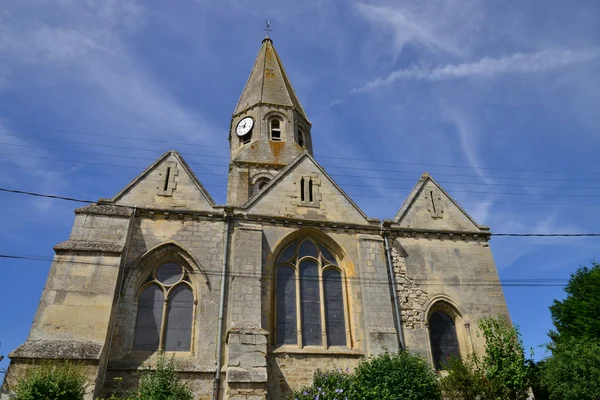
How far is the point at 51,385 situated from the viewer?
9.15 metres

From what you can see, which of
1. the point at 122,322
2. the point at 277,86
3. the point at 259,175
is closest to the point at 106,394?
the point at 122,322

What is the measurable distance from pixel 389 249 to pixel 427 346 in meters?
3.35

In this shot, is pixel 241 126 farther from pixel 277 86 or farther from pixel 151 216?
pixel 151 216

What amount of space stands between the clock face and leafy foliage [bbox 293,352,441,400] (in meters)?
15.6

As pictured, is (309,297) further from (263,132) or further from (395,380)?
(263,132)

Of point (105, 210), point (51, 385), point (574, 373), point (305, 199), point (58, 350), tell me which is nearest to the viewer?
point (51, 385)

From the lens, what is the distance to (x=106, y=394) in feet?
37.0

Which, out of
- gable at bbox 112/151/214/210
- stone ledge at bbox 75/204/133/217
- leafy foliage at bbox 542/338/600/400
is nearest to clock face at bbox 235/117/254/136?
Result: gable at bbox 112/151/214/210

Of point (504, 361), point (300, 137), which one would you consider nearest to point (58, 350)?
point (504, 361)

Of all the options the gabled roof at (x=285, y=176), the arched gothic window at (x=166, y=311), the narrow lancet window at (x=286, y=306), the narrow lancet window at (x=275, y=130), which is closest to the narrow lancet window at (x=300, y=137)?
the narrow lancet window at (x=275, y=130)

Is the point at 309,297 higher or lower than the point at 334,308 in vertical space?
higher

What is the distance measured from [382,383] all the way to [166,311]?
21.0 feet

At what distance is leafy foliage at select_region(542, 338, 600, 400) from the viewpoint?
1150cm

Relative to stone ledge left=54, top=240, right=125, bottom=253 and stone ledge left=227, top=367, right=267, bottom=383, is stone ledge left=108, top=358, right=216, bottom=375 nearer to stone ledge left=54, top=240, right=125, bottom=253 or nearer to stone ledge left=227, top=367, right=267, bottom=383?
stone ledge left=227, top=367, right=267, bottom=383
